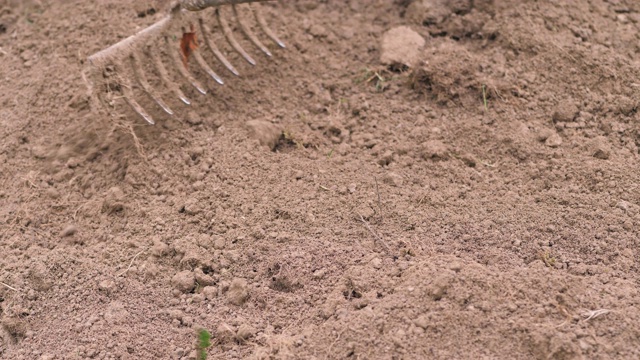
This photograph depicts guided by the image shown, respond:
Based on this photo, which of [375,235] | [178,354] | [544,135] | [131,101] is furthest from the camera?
[131,101]

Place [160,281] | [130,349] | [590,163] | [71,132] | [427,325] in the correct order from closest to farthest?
[427,325]
[130,349]
[160,281]
[590,163]
[71,132]

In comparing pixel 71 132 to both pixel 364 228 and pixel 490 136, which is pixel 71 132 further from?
→ pixel 490 136

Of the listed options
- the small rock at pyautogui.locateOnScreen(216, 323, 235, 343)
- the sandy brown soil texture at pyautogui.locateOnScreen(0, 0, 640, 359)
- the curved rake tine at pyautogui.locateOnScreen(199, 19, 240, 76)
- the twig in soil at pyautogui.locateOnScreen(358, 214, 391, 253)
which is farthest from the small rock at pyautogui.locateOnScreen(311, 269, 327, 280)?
the curved rake tine at pyautogui.locateOnScreen(199, 19, 240, 76)

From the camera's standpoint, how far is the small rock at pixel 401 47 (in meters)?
3.25

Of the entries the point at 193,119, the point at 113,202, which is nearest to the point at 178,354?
the point at 113,202

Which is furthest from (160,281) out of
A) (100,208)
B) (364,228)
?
(364,228)

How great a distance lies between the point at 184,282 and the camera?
2.55 metres

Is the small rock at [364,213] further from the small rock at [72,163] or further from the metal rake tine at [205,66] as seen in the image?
the small rock at [72,163]

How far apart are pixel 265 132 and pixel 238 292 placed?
0.78 meters

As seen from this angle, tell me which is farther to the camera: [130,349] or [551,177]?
[551,177]

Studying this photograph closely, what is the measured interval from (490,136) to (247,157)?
3.13ft

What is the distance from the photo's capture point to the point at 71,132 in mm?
3078

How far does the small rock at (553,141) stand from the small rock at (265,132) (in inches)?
41.5

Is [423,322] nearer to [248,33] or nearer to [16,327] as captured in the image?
[16,327]
